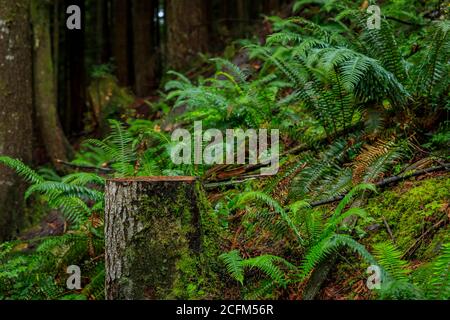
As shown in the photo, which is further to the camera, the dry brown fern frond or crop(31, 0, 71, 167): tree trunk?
crop(31, 0, 71, 167): tree trunk

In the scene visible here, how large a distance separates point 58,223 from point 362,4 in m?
5.27

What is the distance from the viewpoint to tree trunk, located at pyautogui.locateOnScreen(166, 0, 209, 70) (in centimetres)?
1025

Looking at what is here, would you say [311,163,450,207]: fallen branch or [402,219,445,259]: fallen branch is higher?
[311,163,450,207]: fallen branch

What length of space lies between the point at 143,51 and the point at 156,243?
10340 millimetres

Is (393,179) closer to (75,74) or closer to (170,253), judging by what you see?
(170,253)

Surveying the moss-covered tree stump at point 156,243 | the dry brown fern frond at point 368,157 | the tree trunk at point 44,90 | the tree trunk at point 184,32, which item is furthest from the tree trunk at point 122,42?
the moss-covered tree stump at point 156,243

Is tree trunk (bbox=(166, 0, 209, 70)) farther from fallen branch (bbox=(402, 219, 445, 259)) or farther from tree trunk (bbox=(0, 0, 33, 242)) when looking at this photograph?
fallen branch (bbox=(402, 219, 445, 259))

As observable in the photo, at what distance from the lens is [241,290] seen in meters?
3.20

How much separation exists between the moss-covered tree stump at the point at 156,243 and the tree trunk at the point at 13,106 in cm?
331

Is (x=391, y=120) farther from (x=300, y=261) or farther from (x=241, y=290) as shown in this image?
(x=241, y=290)

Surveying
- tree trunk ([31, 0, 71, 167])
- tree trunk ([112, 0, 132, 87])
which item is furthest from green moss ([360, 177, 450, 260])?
tree trunk ([112, 0, 132, 87])

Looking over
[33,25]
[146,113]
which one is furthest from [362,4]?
[33,25]

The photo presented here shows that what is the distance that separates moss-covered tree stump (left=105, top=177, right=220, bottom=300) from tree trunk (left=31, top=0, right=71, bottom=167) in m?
5.36
